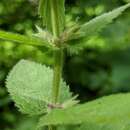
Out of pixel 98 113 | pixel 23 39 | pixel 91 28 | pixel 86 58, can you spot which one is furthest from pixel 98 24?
pixel 86 58

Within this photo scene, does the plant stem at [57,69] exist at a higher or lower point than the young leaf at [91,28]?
lower

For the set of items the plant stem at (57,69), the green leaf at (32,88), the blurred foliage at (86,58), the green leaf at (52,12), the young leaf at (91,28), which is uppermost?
the green leaf at (52,12)

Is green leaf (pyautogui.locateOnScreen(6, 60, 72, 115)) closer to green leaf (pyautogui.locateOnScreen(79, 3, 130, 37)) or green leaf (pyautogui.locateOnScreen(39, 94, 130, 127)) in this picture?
green leaf (pyautogui.locateOnScreen(79, 3, 130, 37))

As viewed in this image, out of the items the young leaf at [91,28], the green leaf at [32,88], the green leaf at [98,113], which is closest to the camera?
the green leaf at [98,113]

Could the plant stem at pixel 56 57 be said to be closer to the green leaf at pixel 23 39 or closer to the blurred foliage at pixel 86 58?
the green leaf at pixel 23 39

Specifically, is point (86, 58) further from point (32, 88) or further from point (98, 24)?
point (98, 24)

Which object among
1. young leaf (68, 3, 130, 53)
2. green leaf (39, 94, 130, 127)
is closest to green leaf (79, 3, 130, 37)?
young leaf (68, 3, 130, 53)

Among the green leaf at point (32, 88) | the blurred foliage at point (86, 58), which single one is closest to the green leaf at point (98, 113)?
the green leaf at point (32, 88)
